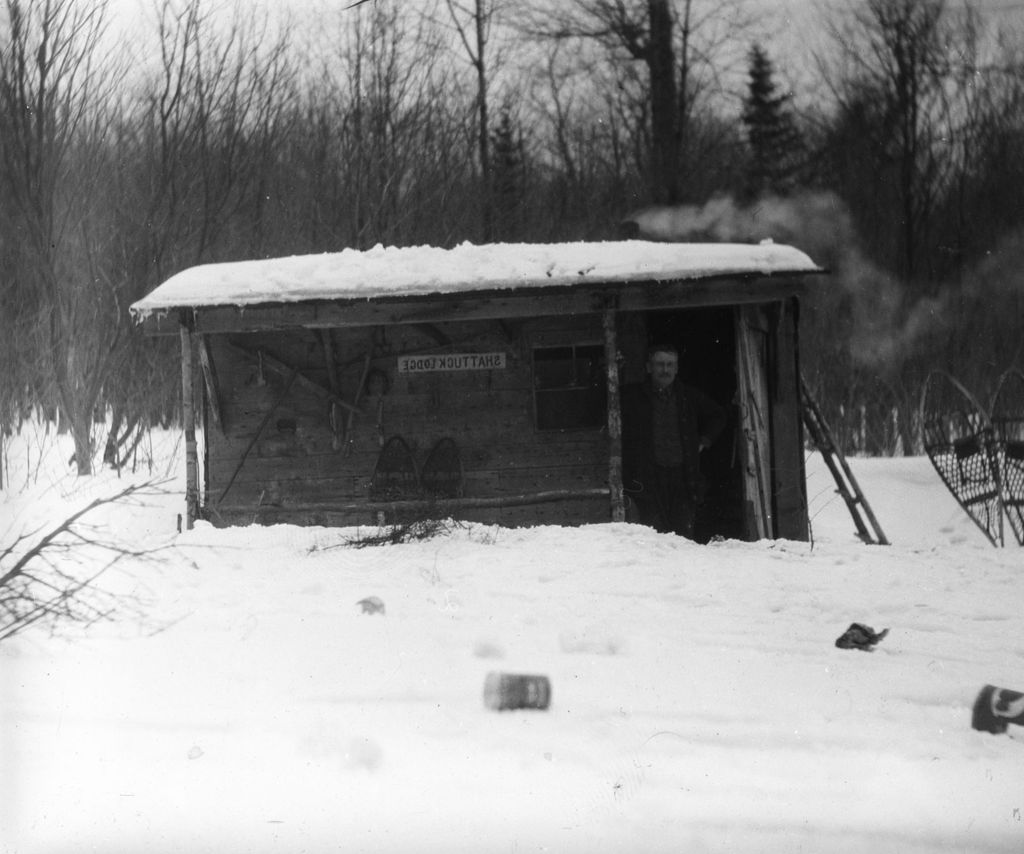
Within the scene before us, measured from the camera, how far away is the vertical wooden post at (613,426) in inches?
439

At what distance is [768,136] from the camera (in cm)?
1399

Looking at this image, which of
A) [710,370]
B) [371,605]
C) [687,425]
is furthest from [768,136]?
[371,605]

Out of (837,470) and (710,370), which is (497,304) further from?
(837,470)

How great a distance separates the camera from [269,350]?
12.6 meters

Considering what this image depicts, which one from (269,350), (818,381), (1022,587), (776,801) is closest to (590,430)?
(269,350)

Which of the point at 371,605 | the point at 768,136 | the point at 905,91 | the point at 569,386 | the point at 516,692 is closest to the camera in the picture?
the point at 516,692

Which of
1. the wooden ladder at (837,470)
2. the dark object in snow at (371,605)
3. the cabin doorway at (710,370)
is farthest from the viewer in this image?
the cabin doorway at (710,370)

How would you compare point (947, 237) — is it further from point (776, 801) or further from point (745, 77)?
point (776, 801)

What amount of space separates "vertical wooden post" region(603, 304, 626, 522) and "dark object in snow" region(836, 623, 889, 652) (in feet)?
15.2

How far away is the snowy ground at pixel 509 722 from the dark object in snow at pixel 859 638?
0.34ft

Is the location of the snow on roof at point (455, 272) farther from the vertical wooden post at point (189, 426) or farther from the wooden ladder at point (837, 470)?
the wooden ladder at point (837, 470)

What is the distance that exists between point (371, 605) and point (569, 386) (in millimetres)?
5868

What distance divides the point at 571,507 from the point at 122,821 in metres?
7.98

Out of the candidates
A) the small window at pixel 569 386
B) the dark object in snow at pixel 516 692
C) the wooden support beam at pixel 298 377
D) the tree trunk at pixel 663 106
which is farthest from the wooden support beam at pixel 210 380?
the dark object in snow at pixel 516 692
